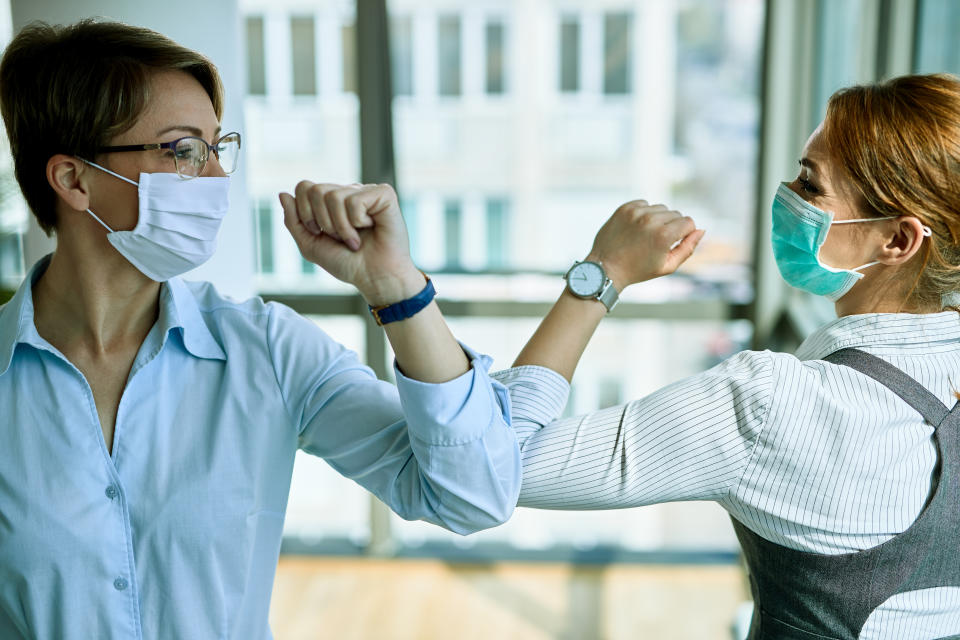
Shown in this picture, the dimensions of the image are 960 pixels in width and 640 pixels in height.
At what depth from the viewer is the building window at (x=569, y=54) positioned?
11.4 ft

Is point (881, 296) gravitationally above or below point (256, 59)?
below

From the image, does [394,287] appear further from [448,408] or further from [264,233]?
[264,233]

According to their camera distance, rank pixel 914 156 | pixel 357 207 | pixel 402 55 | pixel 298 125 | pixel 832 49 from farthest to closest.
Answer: pixel 298 125 → pixel 402 55 → pixel 832 49 → pixel 914 156 → pixel 357 207

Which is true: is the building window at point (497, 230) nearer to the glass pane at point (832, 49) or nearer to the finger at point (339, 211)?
the glass pane at point (832, 49)

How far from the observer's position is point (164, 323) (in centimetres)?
120

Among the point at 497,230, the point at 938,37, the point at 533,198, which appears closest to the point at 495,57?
the point at 533,198

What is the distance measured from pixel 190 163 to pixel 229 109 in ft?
3.16

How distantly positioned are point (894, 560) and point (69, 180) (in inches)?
46.3

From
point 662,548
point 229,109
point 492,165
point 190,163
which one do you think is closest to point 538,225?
point 492,165

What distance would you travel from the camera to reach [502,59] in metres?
3.54

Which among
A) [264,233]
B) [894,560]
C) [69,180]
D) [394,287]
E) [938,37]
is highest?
[938,37]

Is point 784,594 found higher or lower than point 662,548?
higher

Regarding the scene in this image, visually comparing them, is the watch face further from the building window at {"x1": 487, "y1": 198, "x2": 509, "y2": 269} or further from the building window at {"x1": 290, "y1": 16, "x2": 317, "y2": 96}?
the building window at {"x1": 290, "y1": 16, "x2": 317, "y2": 96}

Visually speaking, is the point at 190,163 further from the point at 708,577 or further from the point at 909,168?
the point at 708,577
